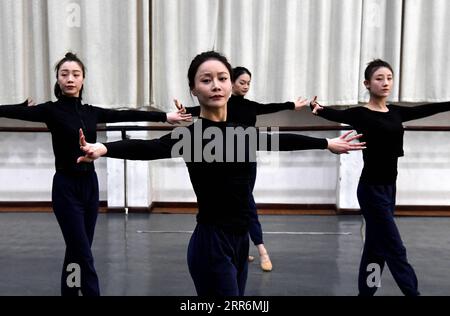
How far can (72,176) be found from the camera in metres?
2.46

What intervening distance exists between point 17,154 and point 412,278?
414 cm

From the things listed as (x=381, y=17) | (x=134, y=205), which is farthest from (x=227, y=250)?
(x=381, y=17)

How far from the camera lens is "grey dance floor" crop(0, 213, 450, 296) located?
9.45 feet

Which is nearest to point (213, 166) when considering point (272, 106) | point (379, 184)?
point (379, 184)

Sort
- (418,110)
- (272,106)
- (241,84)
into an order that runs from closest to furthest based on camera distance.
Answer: (418,110), (241,84), (272,106)

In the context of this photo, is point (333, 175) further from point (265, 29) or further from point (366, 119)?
point (366, 119)

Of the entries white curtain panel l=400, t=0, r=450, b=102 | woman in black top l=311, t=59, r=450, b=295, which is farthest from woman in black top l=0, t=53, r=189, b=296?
white curtain panel l=400, t=0, r=450, b=102

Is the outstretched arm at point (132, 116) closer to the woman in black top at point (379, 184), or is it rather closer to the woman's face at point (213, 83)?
the woman in black top at point (379, 184)

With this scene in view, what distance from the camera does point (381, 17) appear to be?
458cm

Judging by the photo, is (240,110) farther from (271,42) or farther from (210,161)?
(271,42)

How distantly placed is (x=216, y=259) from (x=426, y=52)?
12.5 feet

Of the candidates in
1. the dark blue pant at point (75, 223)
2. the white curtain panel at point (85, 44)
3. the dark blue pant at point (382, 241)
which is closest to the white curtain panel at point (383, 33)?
the white curtain panel at point (85, 44)

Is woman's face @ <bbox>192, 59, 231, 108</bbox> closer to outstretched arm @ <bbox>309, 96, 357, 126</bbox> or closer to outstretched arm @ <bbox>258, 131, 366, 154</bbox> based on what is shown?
outstretched arm @ <bbox>258, 131, 366, 154</bbox>

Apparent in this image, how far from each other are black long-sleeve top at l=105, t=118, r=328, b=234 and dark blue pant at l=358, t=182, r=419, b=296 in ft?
3.48
